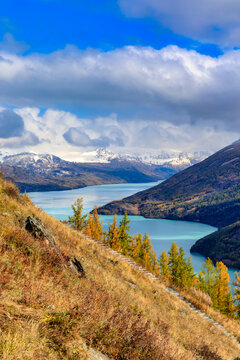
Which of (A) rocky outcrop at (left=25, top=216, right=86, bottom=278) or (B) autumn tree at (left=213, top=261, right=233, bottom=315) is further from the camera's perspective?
(B) autumn tree at (left=213, top=261, right=233, bottom=315)

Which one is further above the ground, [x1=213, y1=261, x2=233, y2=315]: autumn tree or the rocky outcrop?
the rocky outcrop

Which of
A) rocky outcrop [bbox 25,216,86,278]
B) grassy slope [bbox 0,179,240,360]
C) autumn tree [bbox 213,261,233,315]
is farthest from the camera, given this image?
autumn tree [bbox 213,261,233,315]

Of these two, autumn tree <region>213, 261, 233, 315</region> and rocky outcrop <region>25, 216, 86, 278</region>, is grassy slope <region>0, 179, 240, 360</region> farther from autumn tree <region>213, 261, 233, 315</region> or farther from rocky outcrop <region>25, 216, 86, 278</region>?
autumn tree <region>213, 261, 233, 315</region>

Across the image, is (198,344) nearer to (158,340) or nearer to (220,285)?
(158,340)

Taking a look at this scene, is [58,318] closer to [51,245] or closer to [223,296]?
[51,245]

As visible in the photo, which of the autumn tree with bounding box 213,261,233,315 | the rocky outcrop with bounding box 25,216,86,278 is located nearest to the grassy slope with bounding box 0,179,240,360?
the rocky outcrop with bounding box 25,216,86,278

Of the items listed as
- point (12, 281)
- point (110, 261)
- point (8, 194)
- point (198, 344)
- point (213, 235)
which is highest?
point (8, 194)

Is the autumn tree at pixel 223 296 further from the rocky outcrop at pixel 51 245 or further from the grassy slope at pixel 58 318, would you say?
the rocky outcrop at pixel 51 245

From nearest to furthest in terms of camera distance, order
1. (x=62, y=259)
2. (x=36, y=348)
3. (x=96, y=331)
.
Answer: (x=36, y=348)
(x=96, y=331)
(x=62, y=259)

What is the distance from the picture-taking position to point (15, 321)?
15.5 ft

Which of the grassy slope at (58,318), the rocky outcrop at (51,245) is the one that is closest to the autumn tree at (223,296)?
the grassy slope at (58,318)

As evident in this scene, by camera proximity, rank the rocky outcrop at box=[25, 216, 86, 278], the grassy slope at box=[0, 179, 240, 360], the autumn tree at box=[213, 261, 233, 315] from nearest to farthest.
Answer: the grassy slope at box=[0, 179, 240, 360]
the rocky outcrop at box=[25, 216, 86, 278]
the autumn tree at box=[213, 261, 233, 315]

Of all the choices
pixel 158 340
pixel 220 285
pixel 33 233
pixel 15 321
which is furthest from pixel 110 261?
pixel 220 285

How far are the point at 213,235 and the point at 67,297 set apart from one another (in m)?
174
